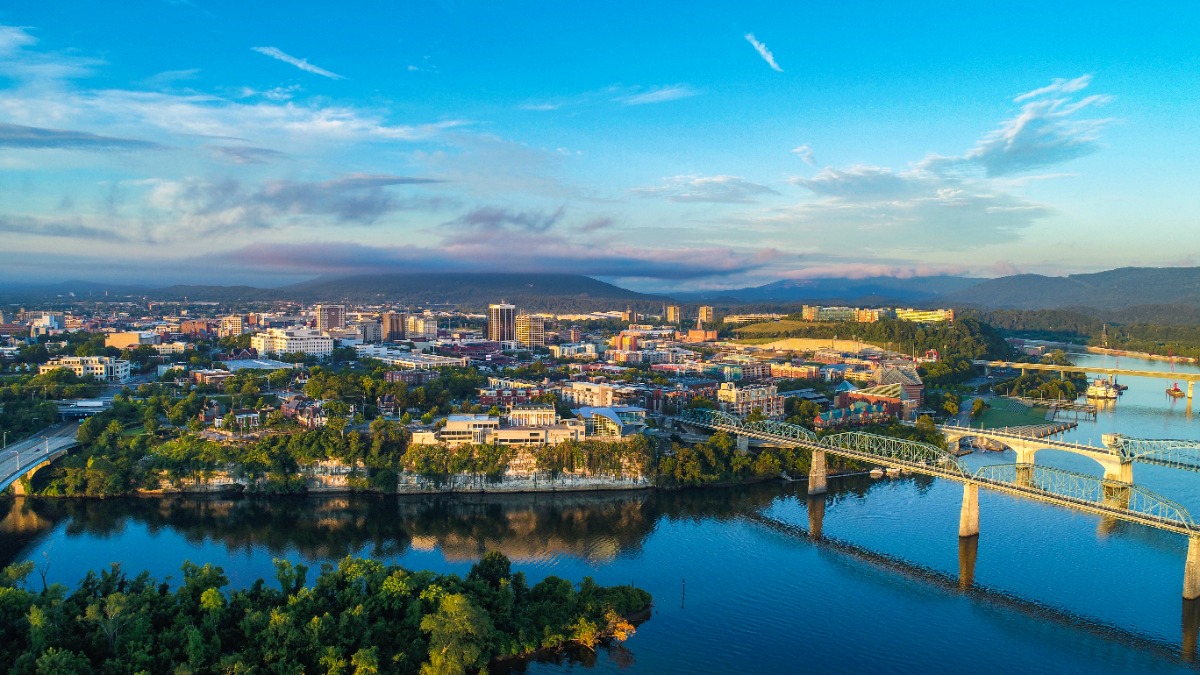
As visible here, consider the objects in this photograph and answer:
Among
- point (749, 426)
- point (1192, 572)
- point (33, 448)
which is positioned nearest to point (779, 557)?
point (1192, 572)

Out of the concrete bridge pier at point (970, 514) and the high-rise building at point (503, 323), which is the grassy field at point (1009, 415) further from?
the high-rise building at point (503, 323)

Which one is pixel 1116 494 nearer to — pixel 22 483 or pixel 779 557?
pixel 779 557

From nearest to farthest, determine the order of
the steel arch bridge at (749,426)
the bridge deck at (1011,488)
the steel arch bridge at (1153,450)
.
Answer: the bridge deck at (1011,488)
the steel arch bridge at (1153,450)
the steel arch bridge at (749,426)

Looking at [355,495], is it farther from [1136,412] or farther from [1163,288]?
[1163,288]

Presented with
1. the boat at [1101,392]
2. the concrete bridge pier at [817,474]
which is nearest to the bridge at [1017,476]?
the concrete bridge pier at [817,474]

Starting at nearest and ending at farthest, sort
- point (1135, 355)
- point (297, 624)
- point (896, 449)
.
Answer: point (297, 624) < point (896, 449) < point (1135, 355)

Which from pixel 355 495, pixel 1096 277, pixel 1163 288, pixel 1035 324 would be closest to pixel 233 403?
pixel 355 495

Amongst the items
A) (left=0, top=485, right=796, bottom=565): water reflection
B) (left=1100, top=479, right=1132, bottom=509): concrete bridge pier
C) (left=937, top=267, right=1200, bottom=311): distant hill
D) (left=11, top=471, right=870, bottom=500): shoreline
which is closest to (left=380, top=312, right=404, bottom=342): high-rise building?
(left=11, top=471, right=870, bottom=500): shoreline
